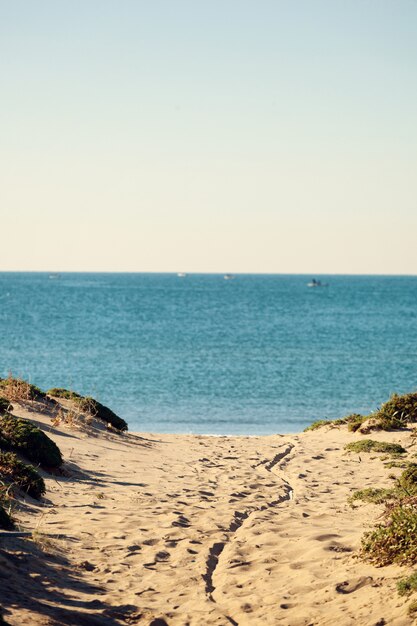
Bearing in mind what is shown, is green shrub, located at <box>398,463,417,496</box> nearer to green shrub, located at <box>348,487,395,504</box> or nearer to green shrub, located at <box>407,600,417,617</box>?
green shrub, located at <box>348,487,395,504</box>

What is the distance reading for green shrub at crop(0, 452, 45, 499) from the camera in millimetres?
12955

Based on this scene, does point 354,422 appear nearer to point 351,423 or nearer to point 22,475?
point 351,423

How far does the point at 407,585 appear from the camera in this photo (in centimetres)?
840

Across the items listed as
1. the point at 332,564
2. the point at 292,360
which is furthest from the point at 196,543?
the point at 292,360

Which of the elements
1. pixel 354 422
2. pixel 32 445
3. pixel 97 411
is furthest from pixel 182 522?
pixel 354 422

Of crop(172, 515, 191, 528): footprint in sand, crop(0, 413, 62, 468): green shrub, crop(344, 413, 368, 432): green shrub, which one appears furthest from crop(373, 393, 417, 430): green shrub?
crop(172, 515, 191, 528): footprint in sand

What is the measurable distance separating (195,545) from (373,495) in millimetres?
3860

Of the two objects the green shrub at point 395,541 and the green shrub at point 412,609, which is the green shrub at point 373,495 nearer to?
the green shrub at point 395,541

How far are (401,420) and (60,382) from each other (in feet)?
81.6

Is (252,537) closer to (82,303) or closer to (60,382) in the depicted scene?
(60,382)

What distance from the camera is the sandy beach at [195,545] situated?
28.8 ft

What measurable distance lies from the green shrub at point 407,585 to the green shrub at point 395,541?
48 cm

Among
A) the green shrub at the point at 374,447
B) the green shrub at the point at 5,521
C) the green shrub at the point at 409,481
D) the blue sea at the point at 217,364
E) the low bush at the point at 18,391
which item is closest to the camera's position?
the green shrub at the point at 5,521

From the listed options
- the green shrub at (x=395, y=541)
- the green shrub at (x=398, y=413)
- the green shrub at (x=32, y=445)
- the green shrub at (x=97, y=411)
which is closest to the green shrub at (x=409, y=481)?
the green shrub at (x=395, y=541)
